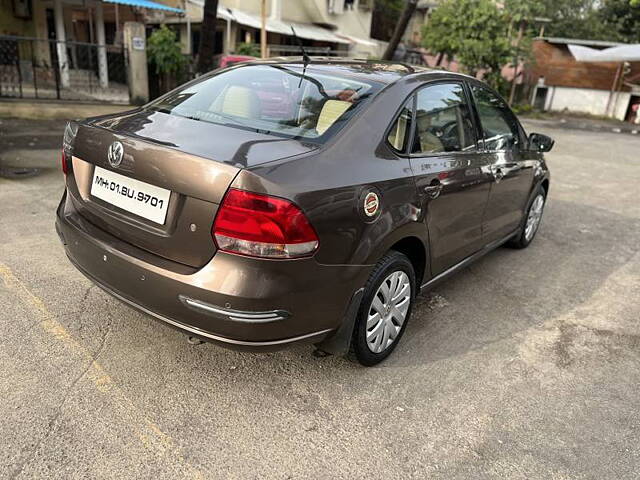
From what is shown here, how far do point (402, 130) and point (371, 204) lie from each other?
0.61 meters

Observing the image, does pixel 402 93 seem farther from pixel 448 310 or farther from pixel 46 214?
pixel 46 214

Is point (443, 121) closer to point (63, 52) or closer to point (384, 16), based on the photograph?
point (63, 52)

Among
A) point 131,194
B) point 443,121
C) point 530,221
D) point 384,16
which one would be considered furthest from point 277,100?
point 384,16

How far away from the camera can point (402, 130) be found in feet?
9.72

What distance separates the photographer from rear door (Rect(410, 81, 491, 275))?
309 centimetres

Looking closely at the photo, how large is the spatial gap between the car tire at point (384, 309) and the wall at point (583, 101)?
24172 mm

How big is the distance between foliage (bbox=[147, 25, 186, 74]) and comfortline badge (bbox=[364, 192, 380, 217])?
10799 millimetres

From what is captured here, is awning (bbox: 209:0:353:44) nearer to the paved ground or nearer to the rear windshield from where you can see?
the rear windshield

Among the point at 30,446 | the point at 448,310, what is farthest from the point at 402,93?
the point at 30,446

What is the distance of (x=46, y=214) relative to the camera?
499 cm

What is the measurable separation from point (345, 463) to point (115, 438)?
40.2 inches

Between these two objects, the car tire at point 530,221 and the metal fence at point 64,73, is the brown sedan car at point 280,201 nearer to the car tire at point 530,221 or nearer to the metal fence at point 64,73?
the car tire at point 530,221

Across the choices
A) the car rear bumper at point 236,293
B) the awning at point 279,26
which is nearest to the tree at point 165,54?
the awning at point 279,26

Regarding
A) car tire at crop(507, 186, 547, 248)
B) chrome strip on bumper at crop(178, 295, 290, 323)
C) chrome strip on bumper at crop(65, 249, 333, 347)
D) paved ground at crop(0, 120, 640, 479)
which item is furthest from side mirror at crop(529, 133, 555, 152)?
chrome strip on bumper at crop(178, 295, 290, 323)
